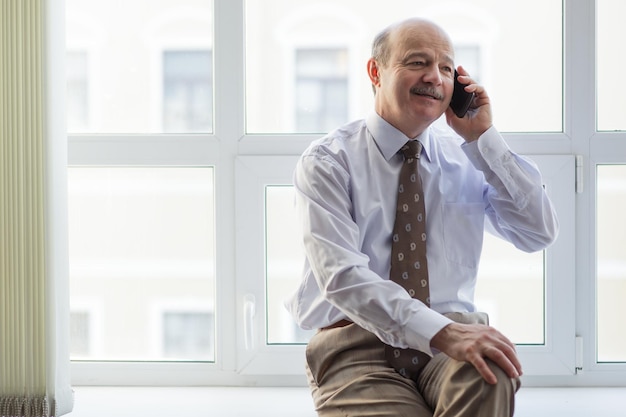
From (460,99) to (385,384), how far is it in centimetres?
65

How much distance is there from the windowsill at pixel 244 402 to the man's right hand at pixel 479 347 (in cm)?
56

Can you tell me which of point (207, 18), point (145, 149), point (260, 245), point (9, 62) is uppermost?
point (207, 18)

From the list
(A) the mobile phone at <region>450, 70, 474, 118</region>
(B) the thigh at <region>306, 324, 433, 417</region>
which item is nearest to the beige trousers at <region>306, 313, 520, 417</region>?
(B) the thigh at <region>306, 324, 433, 417</region>

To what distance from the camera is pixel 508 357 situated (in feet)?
5.18

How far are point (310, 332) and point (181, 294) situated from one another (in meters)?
0.38

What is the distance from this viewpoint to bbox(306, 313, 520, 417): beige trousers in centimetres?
156

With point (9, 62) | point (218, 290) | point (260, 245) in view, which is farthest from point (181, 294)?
point (9, 62)

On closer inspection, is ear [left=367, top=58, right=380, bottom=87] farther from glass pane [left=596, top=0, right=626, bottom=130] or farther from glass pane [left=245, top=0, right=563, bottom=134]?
glass pane [left=596, top=0, right=626, bottom=130]

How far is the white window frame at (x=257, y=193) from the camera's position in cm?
230

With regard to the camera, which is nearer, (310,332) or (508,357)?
(508,357)

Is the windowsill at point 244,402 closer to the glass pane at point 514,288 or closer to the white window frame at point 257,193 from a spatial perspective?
the white window frame at point 257,193

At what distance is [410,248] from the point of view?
72.3 inches

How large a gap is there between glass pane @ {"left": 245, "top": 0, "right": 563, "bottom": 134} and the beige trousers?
0.73 meters

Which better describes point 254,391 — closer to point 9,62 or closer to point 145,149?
point 145,149
